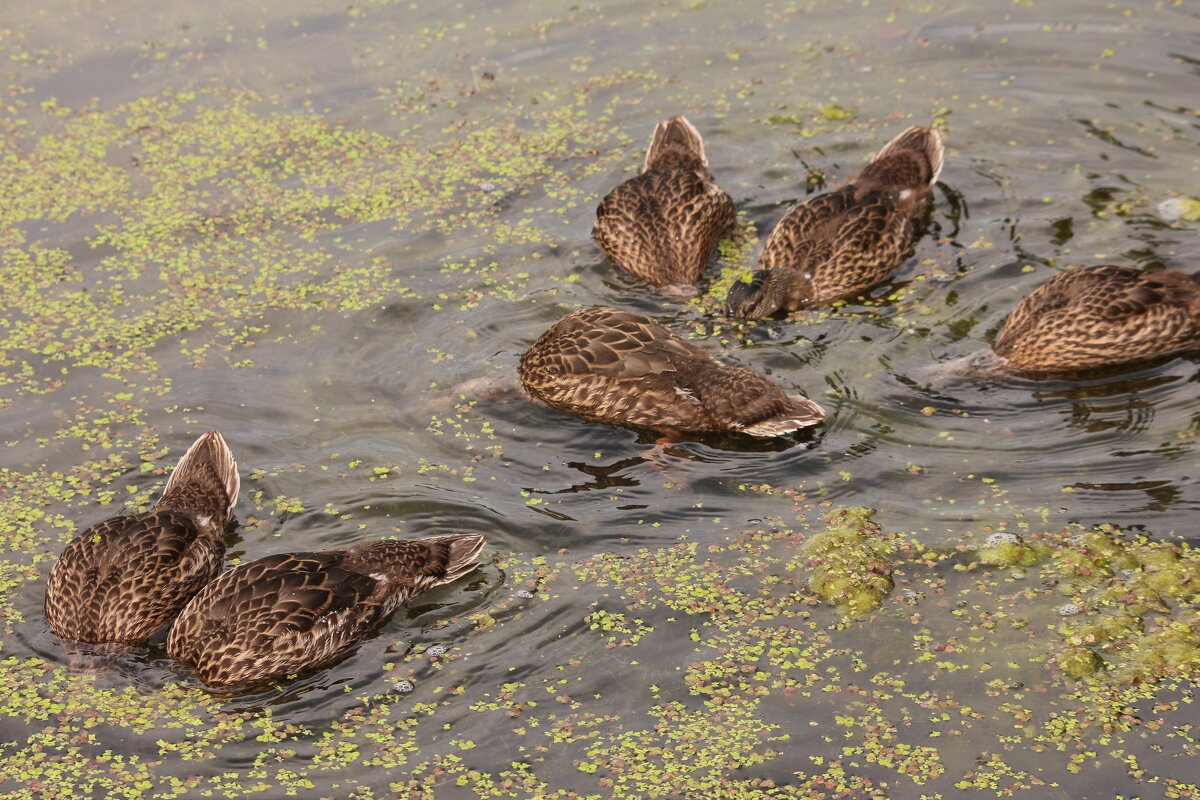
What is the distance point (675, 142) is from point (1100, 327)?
4684mm

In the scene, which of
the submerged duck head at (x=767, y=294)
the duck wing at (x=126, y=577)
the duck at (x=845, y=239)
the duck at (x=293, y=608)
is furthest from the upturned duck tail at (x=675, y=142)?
the duck wing at (x=126, y=577)

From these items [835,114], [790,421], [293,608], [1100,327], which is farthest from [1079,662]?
[835,114]

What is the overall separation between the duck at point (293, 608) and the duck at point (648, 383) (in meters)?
2.12

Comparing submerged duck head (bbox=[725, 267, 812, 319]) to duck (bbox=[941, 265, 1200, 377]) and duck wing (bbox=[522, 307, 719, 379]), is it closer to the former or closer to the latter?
duck wing (bbox=[522, 307, 719, 379])

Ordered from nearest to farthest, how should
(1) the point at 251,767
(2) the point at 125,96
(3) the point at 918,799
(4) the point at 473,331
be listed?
1. (3) the point at 918,799
2. (1) the point at 251,767
3. (4) the point at 473,331
4. (2) the point at 125,96

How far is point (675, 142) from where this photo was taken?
11.9 m

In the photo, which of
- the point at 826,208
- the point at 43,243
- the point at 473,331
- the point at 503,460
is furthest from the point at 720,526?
the point at 43,243

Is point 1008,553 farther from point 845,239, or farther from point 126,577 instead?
point 126,577

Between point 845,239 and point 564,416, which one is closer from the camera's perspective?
point 564,416

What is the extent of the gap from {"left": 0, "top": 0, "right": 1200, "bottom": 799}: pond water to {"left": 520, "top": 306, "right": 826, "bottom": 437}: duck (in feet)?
0.73

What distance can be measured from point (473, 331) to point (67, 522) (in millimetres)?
3682

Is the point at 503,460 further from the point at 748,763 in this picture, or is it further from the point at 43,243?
the point at 43,243

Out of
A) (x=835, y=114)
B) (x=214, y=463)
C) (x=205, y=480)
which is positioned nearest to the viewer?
(x=205, y=480)

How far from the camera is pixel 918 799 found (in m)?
6.08
